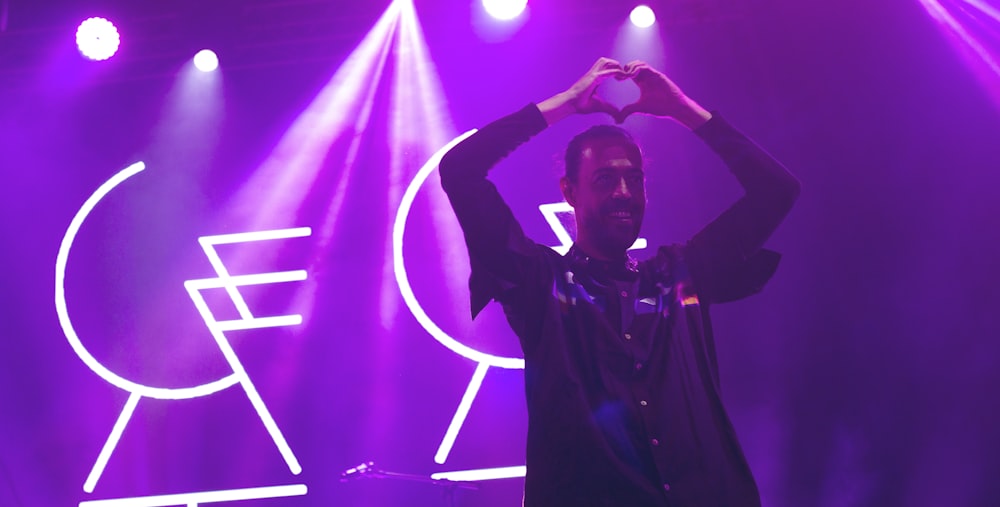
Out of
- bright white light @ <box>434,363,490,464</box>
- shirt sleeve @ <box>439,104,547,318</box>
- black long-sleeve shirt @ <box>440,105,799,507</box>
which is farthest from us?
bright white light @ <box>434,363,490,464</box>

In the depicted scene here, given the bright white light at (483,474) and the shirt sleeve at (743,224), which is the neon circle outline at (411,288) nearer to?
the bright white light at (483,474)

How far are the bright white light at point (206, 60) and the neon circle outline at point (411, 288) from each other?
1420 millimetres

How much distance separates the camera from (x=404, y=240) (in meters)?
4.70

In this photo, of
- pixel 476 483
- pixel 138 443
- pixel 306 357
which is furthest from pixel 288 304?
pixel 476 483

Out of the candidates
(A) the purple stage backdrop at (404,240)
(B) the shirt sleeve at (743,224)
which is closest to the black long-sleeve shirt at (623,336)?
(B) the shirt sleeve at (743,224)

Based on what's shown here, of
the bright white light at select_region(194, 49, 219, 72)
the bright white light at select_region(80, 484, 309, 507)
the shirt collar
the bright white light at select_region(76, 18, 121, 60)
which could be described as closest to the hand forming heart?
the shirt collar

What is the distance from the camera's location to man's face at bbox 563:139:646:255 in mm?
2148

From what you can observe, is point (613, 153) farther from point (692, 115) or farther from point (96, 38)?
point (96, 38)

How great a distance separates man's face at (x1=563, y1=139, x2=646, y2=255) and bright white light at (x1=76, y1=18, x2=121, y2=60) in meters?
3.85

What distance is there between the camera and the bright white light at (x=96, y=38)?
16.6 feet

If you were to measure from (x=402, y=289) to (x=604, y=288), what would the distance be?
2.58 m

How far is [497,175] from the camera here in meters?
4.70

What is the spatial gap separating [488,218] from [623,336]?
420mm

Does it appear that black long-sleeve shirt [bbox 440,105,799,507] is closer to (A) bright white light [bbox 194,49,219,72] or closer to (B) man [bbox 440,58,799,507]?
(B) man [bbox 440,58,799,507]
